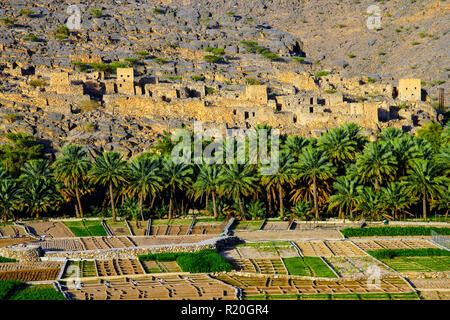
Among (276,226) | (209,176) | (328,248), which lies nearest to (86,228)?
(209,176)

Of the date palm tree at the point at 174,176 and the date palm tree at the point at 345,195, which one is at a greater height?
the date palm tree at the point at 174,176

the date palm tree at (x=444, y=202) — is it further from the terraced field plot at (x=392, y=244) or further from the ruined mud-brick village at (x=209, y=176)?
the terraced field plot at (x=392, y=244)

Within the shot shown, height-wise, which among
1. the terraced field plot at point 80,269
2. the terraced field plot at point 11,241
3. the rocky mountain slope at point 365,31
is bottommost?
the terraced field plot at point 80,269

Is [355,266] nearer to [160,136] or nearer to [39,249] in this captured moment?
[39,249]

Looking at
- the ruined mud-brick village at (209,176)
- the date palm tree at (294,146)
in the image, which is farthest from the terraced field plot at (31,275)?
the date palm tree at (294,146)

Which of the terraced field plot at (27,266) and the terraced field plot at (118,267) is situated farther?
the terraced field plot at (27,266)

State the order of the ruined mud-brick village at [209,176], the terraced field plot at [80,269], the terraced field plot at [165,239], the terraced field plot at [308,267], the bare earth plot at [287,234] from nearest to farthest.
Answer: the terraced field plot at [80,269]
the ruined mud-brick village at [209,176]
the terraced field plot at [308,267]
the terraced field plot at [165,239]
the bare earth plot at [287,234]
